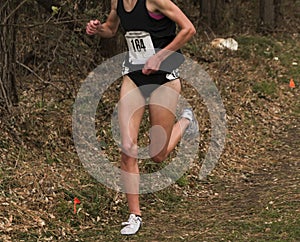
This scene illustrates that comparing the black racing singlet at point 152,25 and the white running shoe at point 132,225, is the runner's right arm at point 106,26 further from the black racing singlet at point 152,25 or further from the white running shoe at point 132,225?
the white running shoe at point 132,225

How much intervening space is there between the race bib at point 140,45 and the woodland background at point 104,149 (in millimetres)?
1169

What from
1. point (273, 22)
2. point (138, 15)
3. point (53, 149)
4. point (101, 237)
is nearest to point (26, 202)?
point (101, 237)

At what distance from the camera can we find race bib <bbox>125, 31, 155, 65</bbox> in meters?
5.52

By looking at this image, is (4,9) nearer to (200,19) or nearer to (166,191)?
(166,191)

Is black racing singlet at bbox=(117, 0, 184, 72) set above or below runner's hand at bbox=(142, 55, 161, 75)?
above

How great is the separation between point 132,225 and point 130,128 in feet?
2.57

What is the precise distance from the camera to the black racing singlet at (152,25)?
548cm

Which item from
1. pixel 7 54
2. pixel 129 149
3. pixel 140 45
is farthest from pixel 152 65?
pixel 7 54

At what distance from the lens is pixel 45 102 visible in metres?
8.35

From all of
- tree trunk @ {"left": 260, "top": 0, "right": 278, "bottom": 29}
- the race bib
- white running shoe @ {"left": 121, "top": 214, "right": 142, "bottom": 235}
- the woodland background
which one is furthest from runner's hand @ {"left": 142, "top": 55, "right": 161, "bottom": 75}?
tree trunk @ {"left": 260, "top": 0, "right": 278, "bottom": 29}

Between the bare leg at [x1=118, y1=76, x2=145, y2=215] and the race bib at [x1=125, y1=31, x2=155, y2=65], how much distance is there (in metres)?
0.20

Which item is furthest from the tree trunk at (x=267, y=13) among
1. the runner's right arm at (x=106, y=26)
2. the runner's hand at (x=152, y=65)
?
the runner's hand at (x=152, y=65)

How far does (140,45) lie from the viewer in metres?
5.54

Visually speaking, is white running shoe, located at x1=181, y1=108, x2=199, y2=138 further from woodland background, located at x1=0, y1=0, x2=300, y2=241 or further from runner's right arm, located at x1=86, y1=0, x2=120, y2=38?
runner's right arm, located at x1=86, y1=0, x2=120, y2=38
